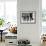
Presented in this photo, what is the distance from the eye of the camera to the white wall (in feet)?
18.1

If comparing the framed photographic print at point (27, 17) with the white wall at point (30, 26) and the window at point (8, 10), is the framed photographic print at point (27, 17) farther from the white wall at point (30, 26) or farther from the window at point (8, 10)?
the window at point (8, 10)

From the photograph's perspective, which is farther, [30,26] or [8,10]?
[8,10]

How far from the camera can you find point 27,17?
18.3 feet

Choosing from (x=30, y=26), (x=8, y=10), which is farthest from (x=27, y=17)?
(x=8, y=10)

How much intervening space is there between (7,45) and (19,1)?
1.80 m

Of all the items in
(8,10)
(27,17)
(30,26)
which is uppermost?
(8,10)

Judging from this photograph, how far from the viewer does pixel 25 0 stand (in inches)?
217

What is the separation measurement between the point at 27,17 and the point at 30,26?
37cm

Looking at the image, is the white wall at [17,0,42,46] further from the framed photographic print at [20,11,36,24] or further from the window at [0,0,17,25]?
the window at [0,0,17,25]

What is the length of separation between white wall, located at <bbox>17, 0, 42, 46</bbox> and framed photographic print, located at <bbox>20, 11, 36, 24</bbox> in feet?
0.38

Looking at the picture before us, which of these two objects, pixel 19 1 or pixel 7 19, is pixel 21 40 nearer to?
pixel 19 1

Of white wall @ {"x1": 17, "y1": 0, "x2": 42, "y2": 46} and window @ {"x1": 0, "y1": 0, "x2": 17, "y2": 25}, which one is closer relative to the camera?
white wall @ {"x1": 17, "y1": 0, "x2": 42, "y2": 46}

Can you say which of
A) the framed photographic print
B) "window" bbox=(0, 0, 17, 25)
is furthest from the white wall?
"window" bbox=(0, 0, 17, 25)

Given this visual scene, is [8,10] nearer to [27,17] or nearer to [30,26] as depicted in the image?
[27,17]
